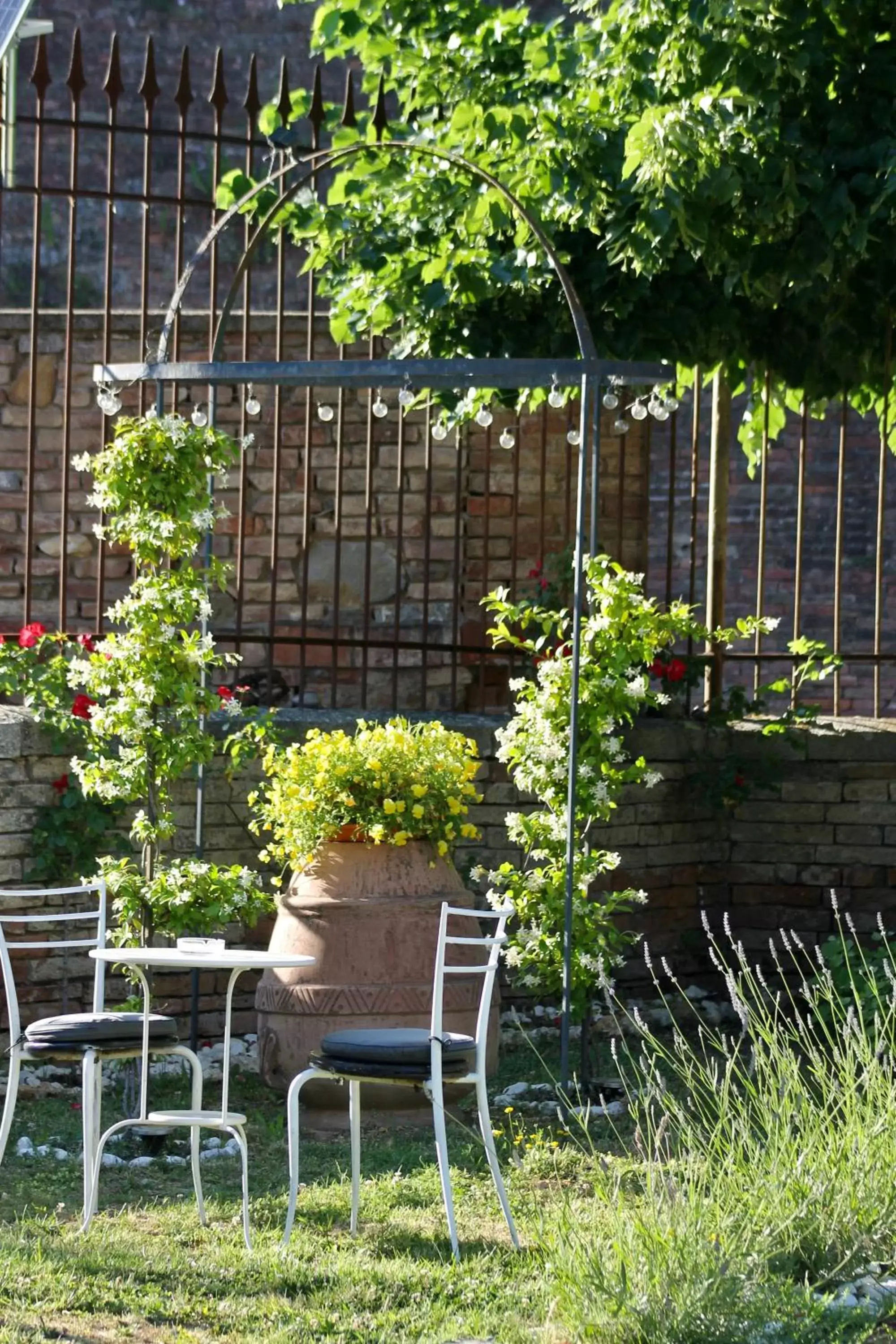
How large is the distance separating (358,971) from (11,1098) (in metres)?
1.29

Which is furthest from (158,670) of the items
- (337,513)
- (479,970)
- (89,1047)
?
(479,970)

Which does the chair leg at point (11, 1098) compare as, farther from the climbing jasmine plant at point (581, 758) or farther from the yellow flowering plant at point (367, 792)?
the climbing jasmine plant at point (581, 758)

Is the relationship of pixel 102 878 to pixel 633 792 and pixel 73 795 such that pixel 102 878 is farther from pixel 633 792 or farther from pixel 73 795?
pixel 633 792

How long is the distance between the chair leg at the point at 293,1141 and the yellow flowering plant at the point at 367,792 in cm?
136

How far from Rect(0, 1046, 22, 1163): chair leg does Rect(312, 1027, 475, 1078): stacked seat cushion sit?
0.71m

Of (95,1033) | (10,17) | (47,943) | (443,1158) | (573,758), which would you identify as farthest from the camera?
(573,758)

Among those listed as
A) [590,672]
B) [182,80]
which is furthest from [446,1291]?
[182,80]

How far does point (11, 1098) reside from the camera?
446 centimetres

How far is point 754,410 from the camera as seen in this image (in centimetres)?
771

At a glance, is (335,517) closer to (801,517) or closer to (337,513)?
(337,513)

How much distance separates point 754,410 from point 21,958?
12.0ft

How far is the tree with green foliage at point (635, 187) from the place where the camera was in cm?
589

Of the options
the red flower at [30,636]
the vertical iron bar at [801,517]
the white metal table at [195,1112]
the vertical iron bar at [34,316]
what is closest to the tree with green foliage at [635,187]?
the vertical iron bar at [801,517]

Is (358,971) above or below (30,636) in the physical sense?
below
